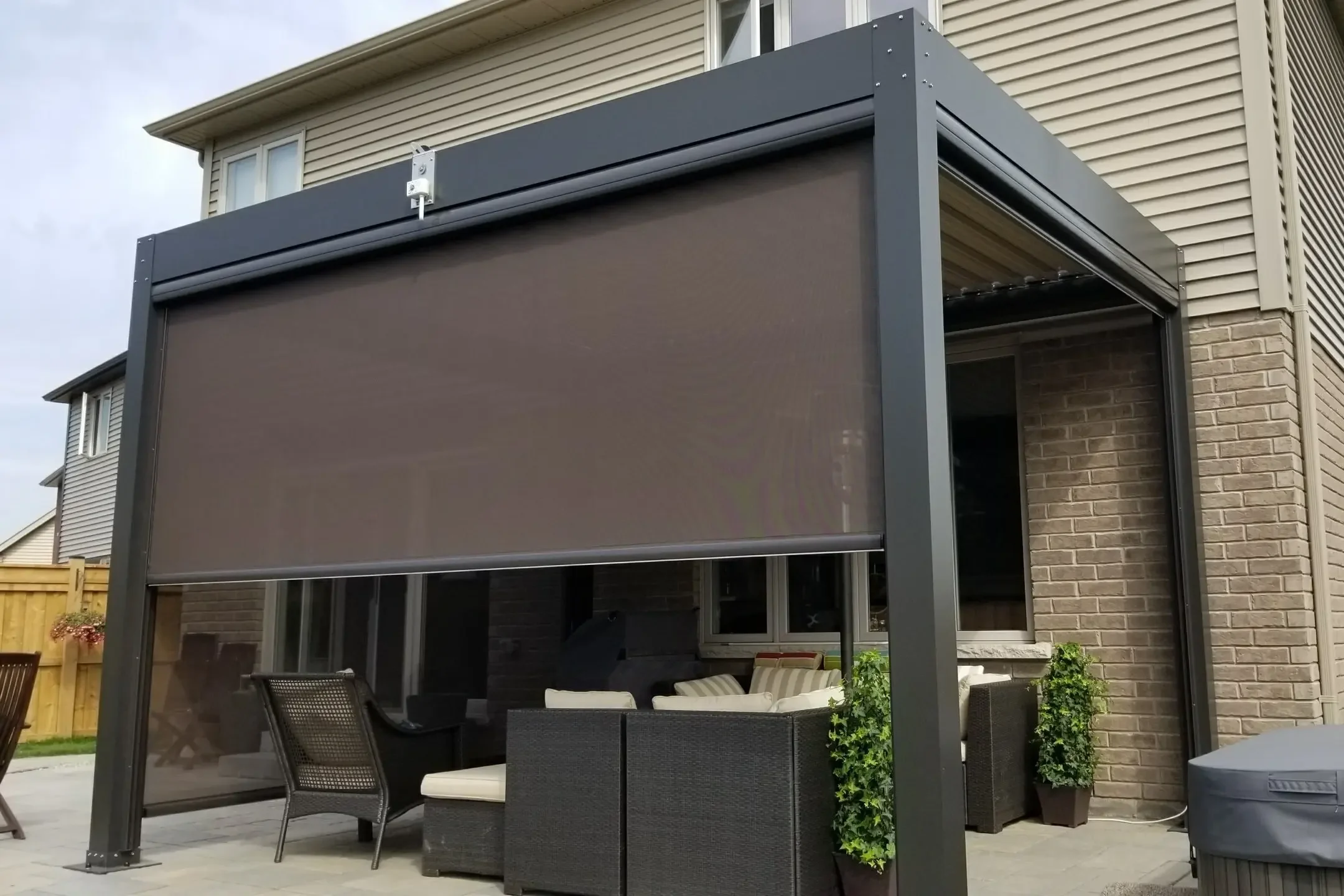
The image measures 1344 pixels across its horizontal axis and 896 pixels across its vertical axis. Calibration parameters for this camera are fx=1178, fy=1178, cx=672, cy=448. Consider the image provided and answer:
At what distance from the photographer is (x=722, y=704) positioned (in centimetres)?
456

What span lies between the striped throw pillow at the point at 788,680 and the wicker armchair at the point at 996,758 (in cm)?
117

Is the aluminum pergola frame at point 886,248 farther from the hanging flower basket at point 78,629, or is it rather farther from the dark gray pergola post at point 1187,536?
the hanging flower basket at point 78,629

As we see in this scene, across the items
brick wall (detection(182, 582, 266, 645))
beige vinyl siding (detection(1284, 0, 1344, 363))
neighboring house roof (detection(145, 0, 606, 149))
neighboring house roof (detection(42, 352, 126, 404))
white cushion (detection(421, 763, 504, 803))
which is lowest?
white cushion (detection(421, 763, 504, 803))

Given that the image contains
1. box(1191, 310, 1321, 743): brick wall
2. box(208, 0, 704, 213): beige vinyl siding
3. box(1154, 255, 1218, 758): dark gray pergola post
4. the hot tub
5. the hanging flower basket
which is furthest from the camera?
the hanging flower basket

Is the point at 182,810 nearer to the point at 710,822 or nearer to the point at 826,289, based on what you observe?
A: the point at 710,822

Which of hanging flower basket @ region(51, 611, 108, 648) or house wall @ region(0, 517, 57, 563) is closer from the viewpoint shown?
hanging flower basket @ region(51, 611, 108, 648)

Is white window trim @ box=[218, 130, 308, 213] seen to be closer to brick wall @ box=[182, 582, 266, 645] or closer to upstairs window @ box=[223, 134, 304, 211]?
upstairs window @ box=[223, 134, 304, 211]

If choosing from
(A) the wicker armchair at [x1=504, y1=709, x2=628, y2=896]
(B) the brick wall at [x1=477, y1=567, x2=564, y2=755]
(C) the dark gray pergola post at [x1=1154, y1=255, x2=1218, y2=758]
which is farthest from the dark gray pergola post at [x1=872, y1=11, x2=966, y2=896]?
(B) the brick wall at [x1=477, y1=567, x2=564, y2=755]

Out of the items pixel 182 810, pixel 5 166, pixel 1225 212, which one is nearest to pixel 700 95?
pixel 1225 212

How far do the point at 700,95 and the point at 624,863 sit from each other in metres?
2.89

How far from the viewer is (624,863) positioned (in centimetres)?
453

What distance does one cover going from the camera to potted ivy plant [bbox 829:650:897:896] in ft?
13.8

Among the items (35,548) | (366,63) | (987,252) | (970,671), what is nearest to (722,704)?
(970,671)

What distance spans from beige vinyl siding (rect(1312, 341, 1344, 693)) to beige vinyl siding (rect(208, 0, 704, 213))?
477cm
